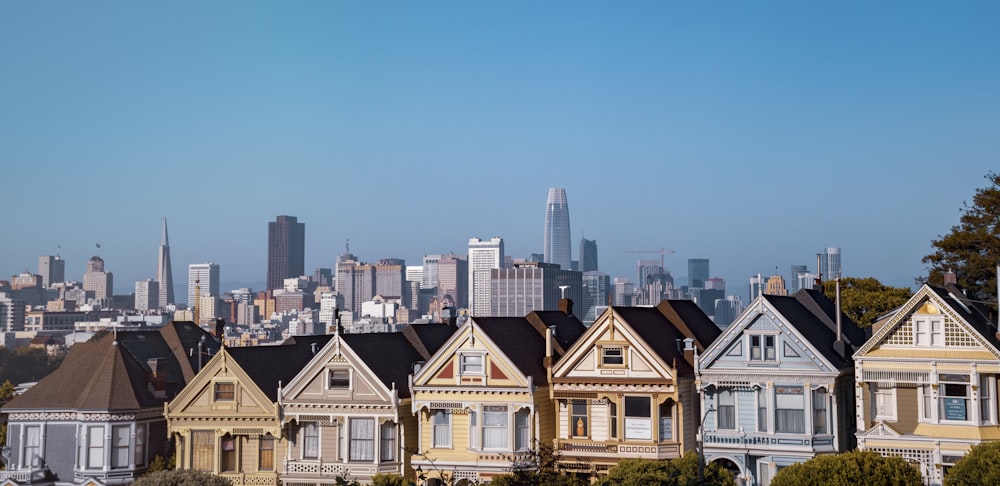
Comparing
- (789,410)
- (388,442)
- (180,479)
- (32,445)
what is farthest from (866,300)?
(32,445)

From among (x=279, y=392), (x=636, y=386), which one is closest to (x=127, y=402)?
(x=279, y=392)

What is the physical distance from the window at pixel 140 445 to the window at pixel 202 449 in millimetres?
2555

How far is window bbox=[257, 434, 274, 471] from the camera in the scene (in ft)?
154

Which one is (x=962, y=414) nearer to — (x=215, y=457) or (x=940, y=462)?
(x=940, y=462)

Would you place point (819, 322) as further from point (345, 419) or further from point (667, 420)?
point (345, 419)

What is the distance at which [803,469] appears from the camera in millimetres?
38062

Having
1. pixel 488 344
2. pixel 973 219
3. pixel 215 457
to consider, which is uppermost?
pixel 973 219

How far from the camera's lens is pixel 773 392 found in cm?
4147

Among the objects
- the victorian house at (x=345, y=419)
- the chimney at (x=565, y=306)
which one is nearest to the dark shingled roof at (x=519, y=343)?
the victorian house at (x=345, y=419)

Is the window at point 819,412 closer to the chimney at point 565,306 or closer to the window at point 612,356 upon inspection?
the window at point 612,356

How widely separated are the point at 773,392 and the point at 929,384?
4877 mm

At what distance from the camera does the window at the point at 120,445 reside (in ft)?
158

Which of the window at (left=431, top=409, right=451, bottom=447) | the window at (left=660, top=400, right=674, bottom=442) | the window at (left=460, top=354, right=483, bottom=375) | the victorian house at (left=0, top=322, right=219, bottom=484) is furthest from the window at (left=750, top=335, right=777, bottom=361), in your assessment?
the victorian house at (left=0, top=322, right=219, bottom=484)

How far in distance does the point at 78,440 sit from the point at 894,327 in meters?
30.2
